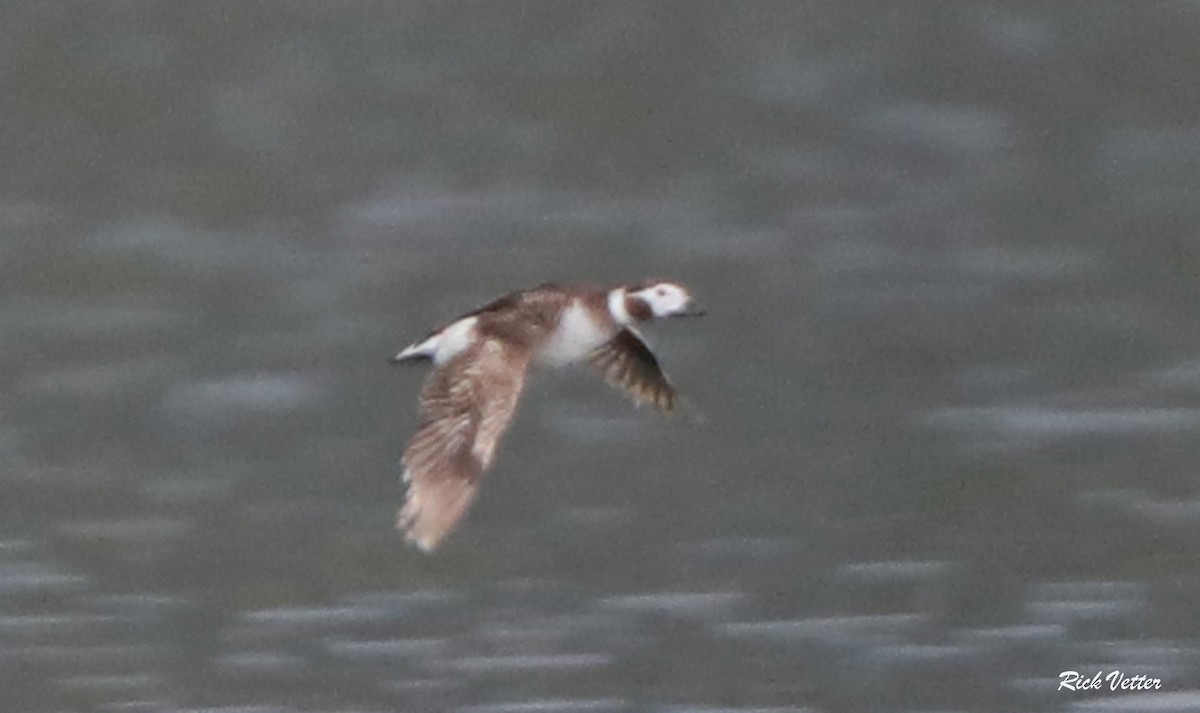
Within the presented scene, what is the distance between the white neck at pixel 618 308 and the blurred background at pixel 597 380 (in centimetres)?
99

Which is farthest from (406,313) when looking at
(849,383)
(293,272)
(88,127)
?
(88,127)

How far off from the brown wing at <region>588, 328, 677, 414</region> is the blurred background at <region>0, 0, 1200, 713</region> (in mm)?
706

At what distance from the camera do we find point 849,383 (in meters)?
11.2

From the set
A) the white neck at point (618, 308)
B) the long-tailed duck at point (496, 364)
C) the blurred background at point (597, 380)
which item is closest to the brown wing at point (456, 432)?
the long-tailed duck at point (496, 364)

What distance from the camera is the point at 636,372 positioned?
886cm

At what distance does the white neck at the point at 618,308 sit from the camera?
28.1ft

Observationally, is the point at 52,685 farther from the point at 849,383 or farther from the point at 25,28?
the point at 25,28

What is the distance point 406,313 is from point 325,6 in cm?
323

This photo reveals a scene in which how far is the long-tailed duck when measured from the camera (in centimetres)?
731
